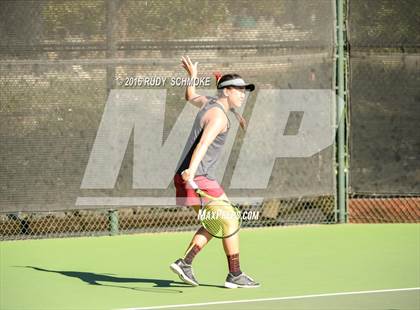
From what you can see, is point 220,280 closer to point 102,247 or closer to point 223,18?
point 102,247

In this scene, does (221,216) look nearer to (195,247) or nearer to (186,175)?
(195,247)

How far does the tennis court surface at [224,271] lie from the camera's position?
26.3 feet

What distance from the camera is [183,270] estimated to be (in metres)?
8.44

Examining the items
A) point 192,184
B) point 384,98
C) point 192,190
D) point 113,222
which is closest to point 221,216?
point 192,190

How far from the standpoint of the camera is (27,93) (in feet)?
37.7

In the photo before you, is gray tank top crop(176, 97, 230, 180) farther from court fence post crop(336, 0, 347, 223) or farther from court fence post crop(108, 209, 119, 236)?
court fence post crop(336, 0, 347, 223)

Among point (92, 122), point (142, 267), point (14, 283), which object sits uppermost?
point (92, 122)

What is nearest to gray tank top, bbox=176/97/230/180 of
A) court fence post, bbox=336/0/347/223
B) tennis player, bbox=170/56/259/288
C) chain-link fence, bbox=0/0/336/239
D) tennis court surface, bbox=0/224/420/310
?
tennis player, bbox=170/56/259/288

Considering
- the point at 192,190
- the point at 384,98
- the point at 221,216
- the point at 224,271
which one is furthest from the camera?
the point at 384,98

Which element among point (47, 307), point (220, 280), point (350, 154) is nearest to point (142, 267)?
point (220, 280)

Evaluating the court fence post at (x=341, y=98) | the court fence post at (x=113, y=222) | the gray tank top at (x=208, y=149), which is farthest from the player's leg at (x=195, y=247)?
the court fence post at (x=341, y=98)

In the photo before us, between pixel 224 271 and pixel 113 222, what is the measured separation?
9.62 feet

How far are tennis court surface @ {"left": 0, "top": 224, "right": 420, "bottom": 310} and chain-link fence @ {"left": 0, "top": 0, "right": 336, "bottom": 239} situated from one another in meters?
0.37

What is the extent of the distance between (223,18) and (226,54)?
424 mm
